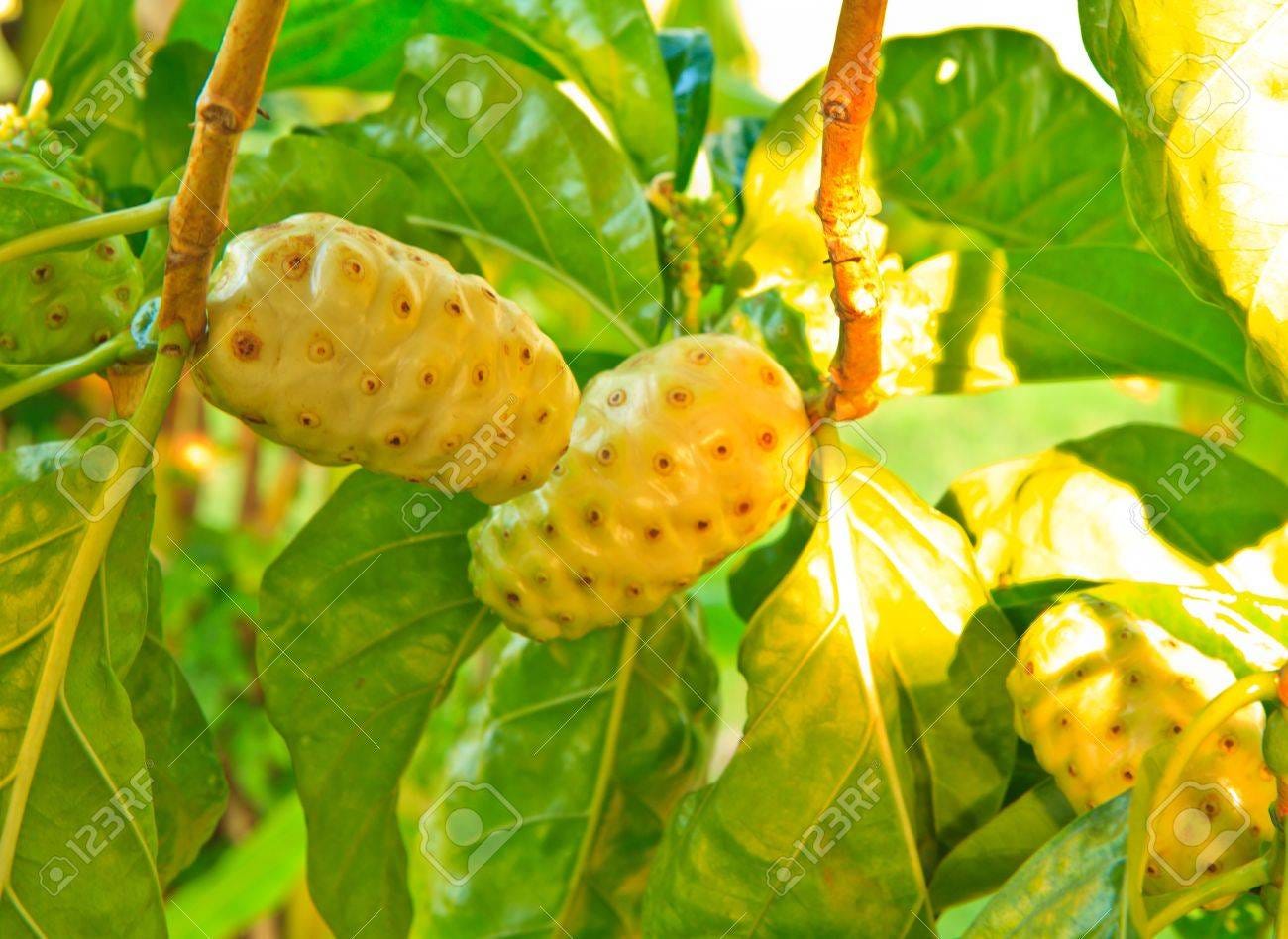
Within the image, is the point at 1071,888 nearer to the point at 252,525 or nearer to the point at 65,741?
the point at 65,741

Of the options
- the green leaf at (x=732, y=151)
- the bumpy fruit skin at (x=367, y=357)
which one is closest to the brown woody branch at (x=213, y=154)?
the bumpy fruit skin at (x=367, y=357)

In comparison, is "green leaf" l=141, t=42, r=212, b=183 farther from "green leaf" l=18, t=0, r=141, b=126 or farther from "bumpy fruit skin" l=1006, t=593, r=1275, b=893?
"bumpy fruit skin" l=1006, t=593, r=1275, b=893

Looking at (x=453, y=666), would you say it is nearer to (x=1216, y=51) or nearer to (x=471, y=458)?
(x=471, y=458)

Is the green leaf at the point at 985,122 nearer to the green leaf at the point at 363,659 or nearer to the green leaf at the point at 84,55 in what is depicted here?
the green leaf at the point at 363,659

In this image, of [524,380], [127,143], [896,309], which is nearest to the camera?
[524,380]

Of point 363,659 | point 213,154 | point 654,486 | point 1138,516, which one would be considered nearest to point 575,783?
point 363,659

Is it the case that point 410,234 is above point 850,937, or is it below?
above

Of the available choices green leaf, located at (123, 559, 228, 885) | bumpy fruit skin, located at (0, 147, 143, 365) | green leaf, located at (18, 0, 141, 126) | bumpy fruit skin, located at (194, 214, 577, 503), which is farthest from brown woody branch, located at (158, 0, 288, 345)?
green leaf, located at (18, 0, 141, 126)

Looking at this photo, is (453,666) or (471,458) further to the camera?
(453,666)

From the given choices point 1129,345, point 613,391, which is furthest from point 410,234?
point 1129,345
